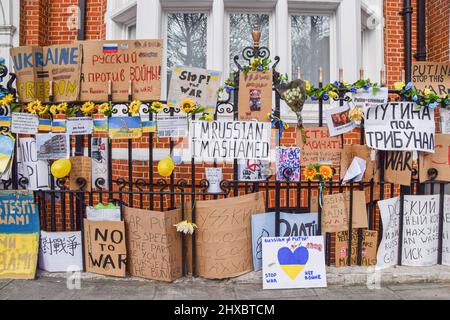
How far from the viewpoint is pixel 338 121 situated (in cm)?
442

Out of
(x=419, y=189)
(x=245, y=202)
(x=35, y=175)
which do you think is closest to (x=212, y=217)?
(x=245, y=202)

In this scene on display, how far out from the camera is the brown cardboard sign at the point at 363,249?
449 centimetres

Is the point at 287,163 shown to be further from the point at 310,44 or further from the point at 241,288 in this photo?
the point at 310,44

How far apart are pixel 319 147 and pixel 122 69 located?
212 centimetres

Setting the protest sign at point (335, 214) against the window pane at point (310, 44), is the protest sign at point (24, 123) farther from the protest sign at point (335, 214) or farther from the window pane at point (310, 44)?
the window pane at point (310, 44)

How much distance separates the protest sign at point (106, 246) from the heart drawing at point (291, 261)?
1.51 m

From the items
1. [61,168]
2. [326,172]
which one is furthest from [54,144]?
[326,172]

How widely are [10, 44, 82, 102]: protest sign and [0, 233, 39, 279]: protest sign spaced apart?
4.66 feet

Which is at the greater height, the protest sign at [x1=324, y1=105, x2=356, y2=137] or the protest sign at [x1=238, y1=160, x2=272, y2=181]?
the protest sign at [x1=324, y1=105, x2=356, y2=137]

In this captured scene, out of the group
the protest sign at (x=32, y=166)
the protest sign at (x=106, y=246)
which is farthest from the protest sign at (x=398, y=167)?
the protest sign at (x=32, y=166)

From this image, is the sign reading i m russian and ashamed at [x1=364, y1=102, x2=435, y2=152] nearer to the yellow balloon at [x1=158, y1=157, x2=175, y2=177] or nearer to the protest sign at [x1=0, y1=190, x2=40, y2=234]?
the yellow balloon at [x1=158, y1=157, x2=175, y2=177]

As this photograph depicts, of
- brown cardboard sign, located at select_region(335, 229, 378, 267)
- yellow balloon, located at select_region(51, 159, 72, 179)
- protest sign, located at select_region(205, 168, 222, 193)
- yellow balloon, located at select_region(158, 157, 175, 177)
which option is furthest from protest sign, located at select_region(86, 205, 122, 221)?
brown cardboard sign, located at select_region(335, 229, 378, 267)

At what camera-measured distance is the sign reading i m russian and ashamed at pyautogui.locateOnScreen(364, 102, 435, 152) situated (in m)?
4.40

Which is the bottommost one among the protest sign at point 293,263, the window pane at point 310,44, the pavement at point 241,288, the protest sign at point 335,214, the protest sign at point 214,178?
the pavement at point 241,288
